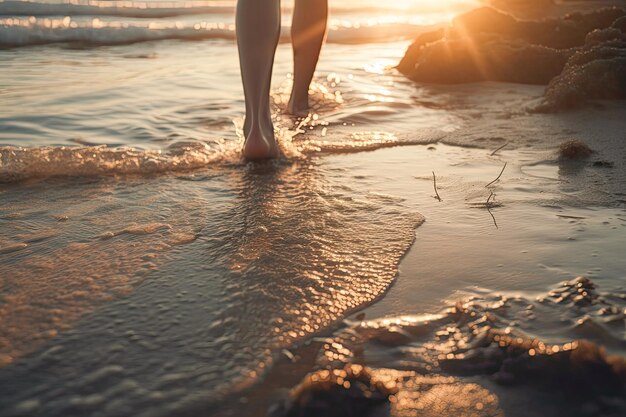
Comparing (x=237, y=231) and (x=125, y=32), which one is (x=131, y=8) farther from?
(x=237, y=231)

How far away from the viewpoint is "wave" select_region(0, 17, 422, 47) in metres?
7.38

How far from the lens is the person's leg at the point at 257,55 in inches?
97.0

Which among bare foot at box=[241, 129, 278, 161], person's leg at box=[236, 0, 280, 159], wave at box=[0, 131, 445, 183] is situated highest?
person's leg at box=[236, 0, 280, 159]

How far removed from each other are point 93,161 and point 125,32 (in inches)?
252

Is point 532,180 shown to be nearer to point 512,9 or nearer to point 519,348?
point 519,348

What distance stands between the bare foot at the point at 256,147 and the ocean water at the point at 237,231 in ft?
0.23

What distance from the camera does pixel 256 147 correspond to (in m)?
2.48

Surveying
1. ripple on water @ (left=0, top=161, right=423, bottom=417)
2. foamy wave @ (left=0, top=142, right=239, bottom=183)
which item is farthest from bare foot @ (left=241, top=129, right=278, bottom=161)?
ripple on water @ (left=0, top=161, right=423, bottom=417)

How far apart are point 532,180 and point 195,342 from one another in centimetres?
147

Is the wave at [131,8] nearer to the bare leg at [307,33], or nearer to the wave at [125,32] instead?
the wave at [125,32]

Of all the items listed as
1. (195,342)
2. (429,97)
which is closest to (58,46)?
(429,97)

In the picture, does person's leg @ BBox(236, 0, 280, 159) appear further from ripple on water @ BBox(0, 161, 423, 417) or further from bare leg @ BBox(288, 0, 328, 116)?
bare leg @ BBox(288, 0, 328, 116)

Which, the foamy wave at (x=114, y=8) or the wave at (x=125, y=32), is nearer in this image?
the wave at (x=125, y=32)

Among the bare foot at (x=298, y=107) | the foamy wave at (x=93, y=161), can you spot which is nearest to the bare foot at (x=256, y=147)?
the foamy wave at (x=93, y=161)
